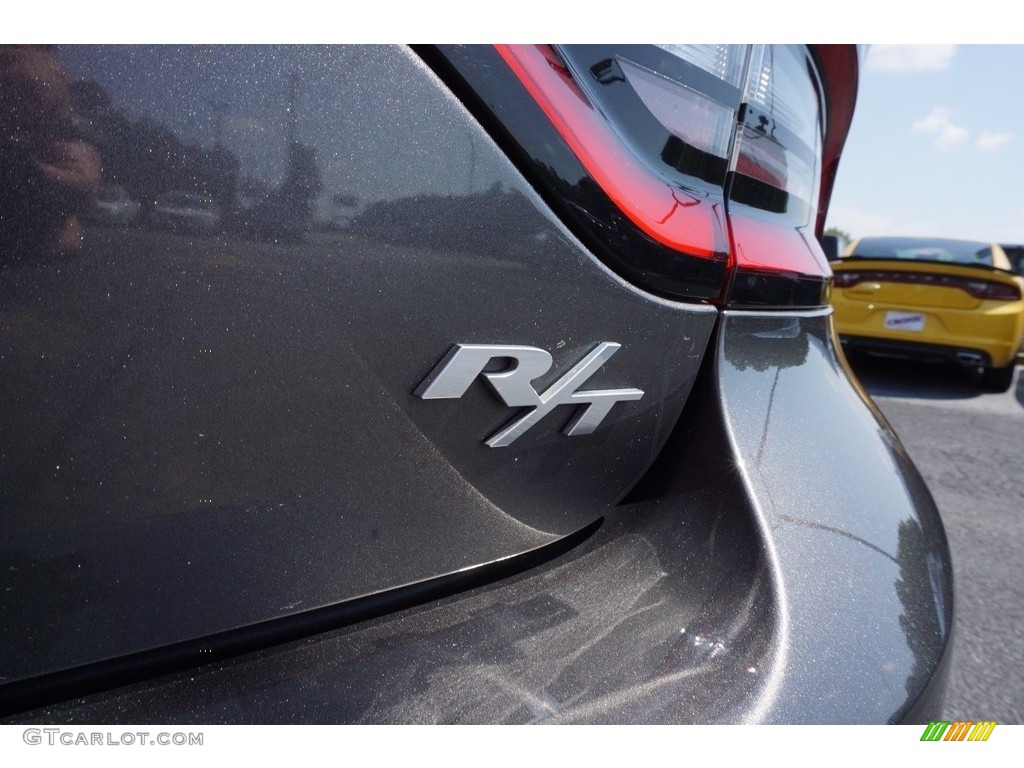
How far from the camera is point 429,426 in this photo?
0.68 meters

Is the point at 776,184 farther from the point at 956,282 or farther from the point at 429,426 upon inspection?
the point at 956,282

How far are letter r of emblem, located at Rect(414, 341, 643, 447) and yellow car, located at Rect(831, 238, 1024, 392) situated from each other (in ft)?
19.1

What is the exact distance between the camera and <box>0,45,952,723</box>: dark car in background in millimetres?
562

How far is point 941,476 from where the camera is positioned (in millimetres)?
3467

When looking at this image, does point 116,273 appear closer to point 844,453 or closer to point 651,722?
point 651,722

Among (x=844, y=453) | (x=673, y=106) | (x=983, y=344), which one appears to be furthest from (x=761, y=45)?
(x=983, y=344)

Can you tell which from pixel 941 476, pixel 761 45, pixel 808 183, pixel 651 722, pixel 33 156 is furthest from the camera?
pixel 941 476

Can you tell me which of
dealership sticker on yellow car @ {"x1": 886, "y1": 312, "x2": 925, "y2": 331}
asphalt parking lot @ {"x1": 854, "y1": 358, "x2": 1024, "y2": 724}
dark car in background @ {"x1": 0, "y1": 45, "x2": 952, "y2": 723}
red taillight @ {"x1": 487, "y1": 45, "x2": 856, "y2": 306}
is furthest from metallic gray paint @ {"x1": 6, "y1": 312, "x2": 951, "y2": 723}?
dealership sticker on yellow car @ {"x1": 886, "y1": 312, "x2": 925, "y2": 331}

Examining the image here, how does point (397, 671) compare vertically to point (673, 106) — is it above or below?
below

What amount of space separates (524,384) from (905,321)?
5.98 meters

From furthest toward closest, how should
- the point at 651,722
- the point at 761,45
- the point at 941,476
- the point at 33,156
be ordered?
1. the point at 941,476
2. the point at 761,45
3. the point at 651,722
4. the point at 33,156

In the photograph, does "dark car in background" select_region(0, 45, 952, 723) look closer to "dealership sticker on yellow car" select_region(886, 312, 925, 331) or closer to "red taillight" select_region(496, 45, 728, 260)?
"red taillight" select_region(496, 45, 728, 260)

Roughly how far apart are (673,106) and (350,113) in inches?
14.8

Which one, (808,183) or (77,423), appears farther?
(808,183)
